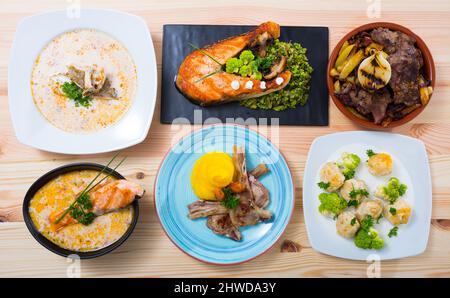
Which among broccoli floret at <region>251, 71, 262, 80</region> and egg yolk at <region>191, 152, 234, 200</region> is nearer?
egg yolk at <region>191, 152, 234, 200</region>

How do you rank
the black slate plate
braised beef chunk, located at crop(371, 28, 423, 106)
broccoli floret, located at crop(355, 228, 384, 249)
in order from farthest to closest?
the black slate plate → broccoli floret, located at crop(355, 228, 384, 249) → braised beef chunk, located at crop(371, 28, 423, 106)

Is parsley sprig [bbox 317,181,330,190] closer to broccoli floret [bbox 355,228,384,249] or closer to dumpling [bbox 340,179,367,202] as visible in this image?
dumpling [bbox 340,179,367,202]

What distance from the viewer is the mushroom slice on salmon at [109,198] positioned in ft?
5.95

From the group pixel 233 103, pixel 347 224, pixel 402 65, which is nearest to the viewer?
pixel 402 65

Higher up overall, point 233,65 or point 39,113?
point 233,65

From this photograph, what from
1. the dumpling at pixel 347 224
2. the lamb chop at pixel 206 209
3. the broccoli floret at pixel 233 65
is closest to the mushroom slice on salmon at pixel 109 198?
the lamb chop at pixel 206 209

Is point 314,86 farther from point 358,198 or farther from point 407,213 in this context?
point 407,213

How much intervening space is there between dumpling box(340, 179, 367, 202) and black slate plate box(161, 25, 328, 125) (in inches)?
11.7

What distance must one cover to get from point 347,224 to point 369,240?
12 centimetres

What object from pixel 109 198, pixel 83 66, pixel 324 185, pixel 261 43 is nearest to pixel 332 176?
pixel 324 185

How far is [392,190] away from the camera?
1.93 m

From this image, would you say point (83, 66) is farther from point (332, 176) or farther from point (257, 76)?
point (332, 176)

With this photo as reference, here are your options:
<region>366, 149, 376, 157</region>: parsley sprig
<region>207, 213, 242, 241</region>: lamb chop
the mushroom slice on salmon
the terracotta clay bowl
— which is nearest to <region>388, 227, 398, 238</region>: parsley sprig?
<region>366, 149, 376, 157</region>: parsley sprig

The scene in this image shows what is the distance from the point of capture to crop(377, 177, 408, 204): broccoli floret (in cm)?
193
